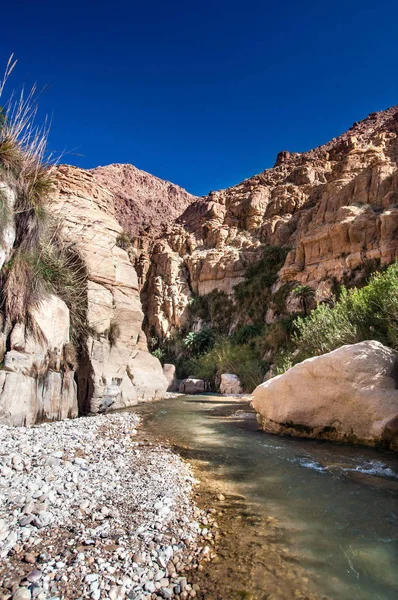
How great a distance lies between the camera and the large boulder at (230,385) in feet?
83.7

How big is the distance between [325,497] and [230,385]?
21.9 m

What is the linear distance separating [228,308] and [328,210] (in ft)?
57.6

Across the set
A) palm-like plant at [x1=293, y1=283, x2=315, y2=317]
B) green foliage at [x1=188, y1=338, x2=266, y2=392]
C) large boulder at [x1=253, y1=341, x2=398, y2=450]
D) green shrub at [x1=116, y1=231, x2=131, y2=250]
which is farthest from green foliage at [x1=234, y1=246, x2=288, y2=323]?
large boulder at [x1=253, y1=341, x2=398, y2=450]

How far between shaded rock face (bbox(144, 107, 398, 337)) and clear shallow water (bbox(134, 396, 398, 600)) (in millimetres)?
24798

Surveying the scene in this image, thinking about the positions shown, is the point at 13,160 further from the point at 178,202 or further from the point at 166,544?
the point at 178,202

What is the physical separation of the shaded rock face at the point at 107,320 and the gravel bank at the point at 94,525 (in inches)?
281

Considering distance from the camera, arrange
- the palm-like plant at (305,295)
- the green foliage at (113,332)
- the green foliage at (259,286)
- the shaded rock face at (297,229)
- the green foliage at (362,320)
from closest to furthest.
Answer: the green foliage at (362,320), the green foliage at (113,332), the palm-like plant at (305,295), the shaded rock face at (297,229), the green foliage at (259,286)

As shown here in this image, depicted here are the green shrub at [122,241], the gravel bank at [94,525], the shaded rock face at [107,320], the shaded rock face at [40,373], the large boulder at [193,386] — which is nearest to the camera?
the gravel bank at [94,525]

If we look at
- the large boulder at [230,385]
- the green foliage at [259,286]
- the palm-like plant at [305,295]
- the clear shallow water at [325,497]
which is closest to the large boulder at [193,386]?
the large boulder at [230,385]

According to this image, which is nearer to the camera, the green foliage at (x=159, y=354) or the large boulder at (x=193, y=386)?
the large boulder at (x=193, y=386)

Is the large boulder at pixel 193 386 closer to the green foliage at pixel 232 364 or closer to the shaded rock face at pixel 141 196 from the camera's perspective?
the green foliage at pixel 232 364

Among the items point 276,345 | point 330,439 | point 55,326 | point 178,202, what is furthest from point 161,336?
point 178,202

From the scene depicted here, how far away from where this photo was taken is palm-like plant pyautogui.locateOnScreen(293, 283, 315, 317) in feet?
103

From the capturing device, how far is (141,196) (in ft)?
378
